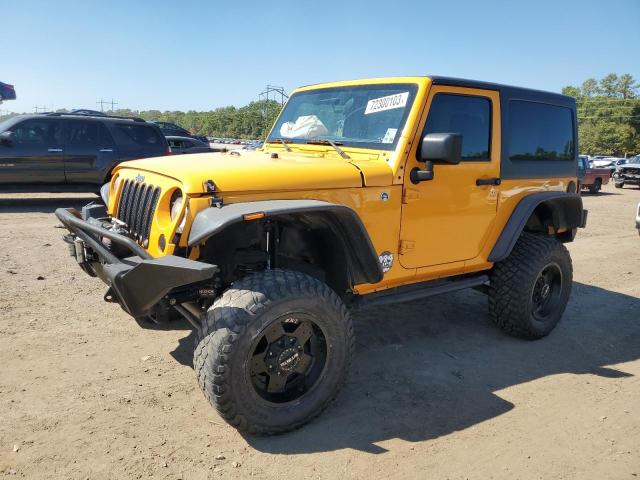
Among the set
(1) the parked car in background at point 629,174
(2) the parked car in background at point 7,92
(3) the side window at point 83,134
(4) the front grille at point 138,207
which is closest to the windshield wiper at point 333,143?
(4) the front grille at point 138,207

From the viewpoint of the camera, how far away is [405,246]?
3508 millimetres

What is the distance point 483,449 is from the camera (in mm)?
2844

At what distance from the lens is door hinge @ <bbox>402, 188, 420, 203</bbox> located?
341 centimetres

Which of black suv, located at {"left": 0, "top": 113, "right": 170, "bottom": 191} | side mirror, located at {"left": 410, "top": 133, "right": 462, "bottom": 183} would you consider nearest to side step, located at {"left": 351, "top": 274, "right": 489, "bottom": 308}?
side mirror, located at {"left": 410, "top": 133, "right": 462, "bottom": 183}

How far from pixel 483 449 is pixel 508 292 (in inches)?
70.5

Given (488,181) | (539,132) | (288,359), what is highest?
(539,132)

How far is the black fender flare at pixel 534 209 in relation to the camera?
13.5ft

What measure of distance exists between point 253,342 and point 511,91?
301cm

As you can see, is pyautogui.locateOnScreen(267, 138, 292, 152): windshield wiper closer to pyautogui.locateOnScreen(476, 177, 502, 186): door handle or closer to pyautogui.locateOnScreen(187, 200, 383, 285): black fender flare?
pyautogui.locateOnScreen(187, 200, 383, 285): black fender flare

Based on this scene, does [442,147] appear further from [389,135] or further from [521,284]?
[521,284]

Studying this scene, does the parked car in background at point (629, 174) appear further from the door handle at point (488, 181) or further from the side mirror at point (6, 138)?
the side mirror at point (6, 138)

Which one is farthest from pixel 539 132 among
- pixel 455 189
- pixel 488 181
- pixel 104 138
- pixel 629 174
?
pixel 629 174

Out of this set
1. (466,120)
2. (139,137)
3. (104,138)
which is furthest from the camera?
(139,137)

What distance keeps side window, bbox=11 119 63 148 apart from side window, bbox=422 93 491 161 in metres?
8.74
